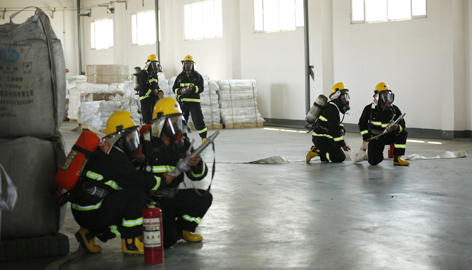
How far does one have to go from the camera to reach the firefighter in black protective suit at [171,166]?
4.55m

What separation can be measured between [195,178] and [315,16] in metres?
12.2

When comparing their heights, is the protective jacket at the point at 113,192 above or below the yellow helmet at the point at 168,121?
below

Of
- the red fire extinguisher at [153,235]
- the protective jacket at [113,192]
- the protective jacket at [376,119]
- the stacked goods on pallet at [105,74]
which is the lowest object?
the red fire extinguisher at [153,235]

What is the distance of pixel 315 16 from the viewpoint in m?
16.1

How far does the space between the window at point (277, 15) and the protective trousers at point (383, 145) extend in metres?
8.56

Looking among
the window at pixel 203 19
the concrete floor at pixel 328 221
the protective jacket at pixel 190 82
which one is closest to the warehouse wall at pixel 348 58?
the window at pixel 203 19

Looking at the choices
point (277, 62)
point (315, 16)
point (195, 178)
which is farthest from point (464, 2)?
point (195, 178)

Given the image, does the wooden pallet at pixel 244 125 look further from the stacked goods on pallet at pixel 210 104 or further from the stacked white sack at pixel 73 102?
the stacked white sack at pixel 73 102

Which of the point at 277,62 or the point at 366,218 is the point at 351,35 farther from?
the point at 366,218

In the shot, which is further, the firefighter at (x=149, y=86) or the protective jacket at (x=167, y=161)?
the firefighter at (x=149, y=86)

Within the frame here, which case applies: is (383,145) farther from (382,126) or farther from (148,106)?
(148,106)

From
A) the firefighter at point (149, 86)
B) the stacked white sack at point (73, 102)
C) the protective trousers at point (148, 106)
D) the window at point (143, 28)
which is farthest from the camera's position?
the window at point (143, 28)

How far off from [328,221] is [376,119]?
3.90m

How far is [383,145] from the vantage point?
8.93 m
